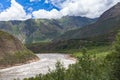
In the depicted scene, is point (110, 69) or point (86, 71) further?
point (110, 69)

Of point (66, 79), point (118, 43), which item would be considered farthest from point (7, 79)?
point (66, 79)

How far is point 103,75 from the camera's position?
60.4 m

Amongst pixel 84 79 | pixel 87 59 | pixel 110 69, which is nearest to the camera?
pixel 84 79

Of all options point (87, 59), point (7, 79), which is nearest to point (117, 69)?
point (87, 59)

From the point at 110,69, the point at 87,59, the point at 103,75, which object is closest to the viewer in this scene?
the point at 87,59

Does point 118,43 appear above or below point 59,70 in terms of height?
above

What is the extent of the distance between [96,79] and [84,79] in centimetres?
314

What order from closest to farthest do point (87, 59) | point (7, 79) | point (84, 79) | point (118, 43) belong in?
point (84, 79) → point (87, 59) → point (118, 43) → point (7, 79)

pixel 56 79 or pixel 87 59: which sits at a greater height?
pixel 87 59

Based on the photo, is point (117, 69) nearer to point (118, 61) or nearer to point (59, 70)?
point (118, 61)

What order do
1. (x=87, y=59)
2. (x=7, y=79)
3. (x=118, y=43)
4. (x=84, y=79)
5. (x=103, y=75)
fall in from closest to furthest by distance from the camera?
(x=84, y=79), (x=87, y=59), (x=103, y=75), (x=118, y=43), (x=7, y=79)

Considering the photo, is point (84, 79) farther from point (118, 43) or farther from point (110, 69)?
point (118, 43)

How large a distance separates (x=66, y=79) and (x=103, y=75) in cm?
814

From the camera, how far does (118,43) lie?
72688 millimetres
